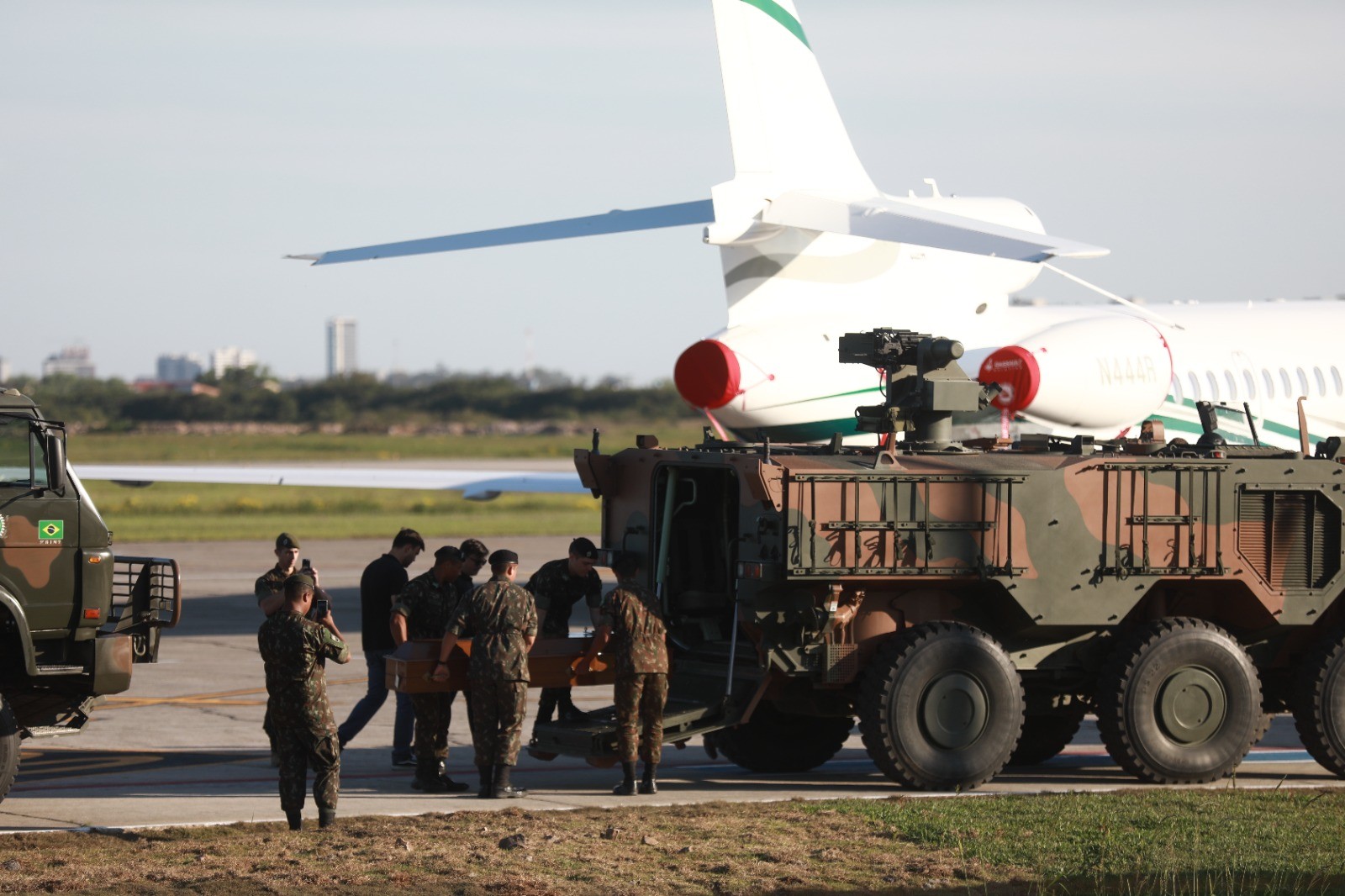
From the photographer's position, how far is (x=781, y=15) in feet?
68.9

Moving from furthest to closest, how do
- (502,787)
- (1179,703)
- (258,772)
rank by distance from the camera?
(258,772) < (1179,703) < (502,787)

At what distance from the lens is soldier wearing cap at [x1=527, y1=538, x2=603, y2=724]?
527 inches

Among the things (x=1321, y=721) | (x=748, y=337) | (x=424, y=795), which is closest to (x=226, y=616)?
(x=748, y=337)

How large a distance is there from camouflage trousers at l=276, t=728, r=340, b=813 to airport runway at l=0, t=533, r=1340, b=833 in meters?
0.61

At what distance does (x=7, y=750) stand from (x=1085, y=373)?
13757mm

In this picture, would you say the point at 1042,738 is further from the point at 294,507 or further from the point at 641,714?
the point at 294,507

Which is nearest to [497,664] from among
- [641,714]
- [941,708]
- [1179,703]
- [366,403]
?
[641,714]

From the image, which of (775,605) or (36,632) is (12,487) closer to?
(36,632)

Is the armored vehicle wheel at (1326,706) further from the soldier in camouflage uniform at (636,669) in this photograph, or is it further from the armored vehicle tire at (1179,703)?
the soldier in camouflage uniform at (636,669)

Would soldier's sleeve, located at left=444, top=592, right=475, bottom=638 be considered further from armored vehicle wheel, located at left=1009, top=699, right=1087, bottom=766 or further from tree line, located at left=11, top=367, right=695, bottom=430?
tree line, located at left=11, top=367, right=695, bottom=430

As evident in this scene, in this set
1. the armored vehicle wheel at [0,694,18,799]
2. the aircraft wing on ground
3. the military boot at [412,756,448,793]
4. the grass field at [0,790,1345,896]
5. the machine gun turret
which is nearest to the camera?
the grass field at [0,790,1345,896]

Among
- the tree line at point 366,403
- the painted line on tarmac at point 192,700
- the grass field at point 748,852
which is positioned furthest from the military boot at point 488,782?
the tree line at point 366,403

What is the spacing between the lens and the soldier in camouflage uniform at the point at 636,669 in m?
12.3

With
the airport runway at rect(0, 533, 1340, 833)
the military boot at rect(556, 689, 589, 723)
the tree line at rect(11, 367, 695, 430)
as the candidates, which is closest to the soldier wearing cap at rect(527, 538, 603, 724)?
the military boot at rect(556, 689, 589, 723)
